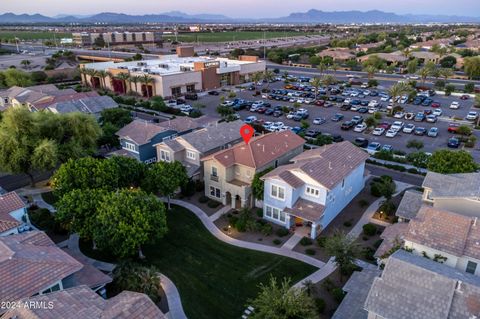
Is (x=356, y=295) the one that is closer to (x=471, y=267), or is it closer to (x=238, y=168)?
(x=471, y=267)

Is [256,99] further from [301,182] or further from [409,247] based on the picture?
[409,247]

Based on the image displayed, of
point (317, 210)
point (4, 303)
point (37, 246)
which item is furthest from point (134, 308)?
point (317, 210)

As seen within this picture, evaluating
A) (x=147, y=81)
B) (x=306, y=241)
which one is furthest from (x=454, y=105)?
(x=147, y=81)

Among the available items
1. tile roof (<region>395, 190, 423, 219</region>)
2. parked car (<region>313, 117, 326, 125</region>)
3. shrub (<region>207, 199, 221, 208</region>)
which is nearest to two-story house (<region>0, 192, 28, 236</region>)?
shrub (<region>207, 199, 221, 208</region>)

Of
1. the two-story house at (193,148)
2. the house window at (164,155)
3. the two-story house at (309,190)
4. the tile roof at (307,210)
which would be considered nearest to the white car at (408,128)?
the two-story house at (309,190)

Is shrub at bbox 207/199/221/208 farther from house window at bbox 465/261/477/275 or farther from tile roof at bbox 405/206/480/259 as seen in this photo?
house window at bbox 465/261/477/275

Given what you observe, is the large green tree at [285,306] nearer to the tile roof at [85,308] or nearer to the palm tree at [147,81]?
the tile roof at [85,308]
